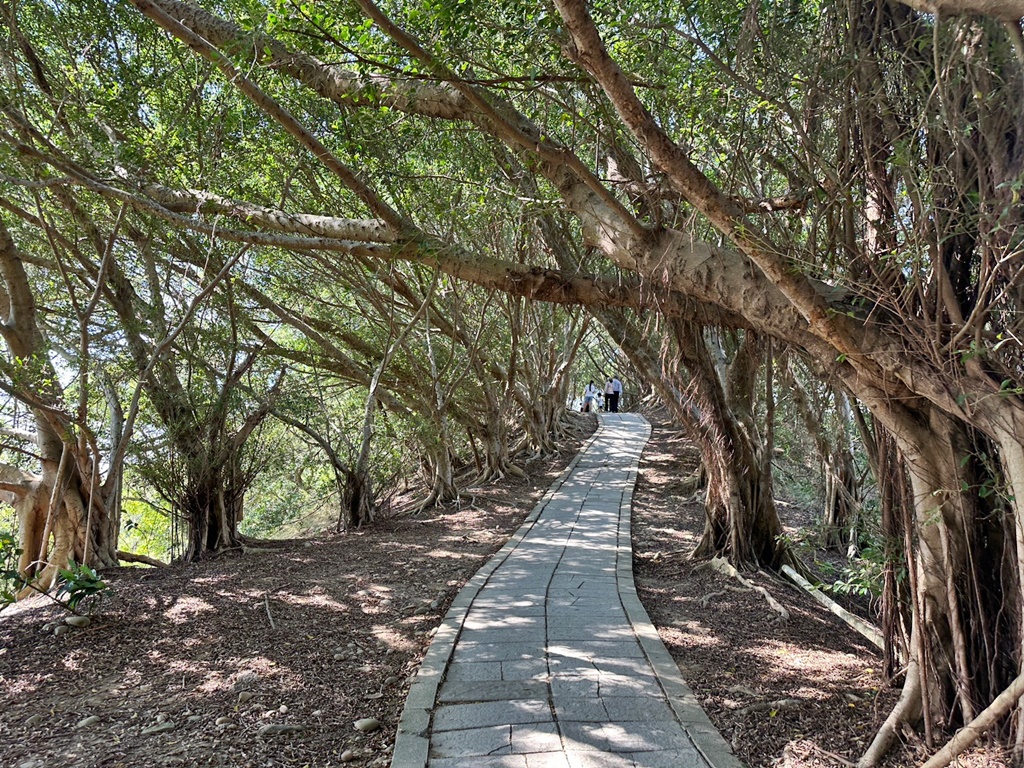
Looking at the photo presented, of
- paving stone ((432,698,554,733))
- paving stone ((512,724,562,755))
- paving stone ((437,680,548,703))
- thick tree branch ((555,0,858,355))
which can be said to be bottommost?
paving stone ((512,724,562,755))

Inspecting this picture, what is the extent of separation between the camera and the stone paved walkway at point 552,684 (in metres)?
3.00

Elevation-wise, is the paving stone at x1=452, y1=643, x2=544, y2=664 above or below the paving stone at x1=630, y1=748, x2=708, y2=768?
above

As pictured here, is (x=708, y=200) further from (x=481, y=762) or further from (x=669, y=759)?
(x=481, y=762)

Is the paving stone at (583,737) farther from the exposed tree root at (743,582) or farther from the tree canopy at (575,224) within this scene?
the exposed tree root at (743,582)

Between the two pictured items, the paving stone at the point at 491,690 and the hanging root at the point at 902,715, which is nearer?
the hanging root at the point at 902,715

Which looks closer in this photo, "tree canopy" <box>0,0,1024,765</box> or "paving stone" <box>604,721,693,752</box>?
"tree canopy" <box>0,0,1024,765</box>

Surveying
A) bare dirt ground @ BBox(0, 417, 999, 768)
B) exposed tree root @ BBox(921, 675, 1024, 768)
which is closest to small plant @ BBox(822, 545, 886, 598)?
bare dirt ground @ BBox(0, 417, 999, 768)

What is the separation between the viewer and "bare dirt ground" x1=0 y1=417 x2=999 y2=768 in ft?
10.4

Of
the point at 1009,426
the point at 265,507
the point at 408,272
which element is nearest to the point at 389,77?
the point at 1009,426

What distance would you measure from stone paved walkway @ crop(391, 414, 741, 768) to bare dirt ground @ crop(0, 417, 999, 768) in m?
0.19

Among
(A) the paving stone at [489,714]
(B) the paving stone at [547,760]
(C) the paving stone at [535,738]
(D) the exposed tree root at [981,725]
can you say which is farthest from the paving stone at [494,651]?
(D) the exposed tree root at [981,725]

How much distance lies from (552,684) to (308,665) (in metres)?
1.57

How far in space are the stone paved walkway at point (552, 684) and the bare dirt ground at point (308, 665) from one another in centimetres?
19

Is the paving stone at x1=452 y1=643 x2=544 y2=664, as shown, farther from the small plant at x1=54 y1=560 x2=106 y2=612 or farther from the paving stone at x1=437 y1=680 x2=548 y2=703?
the small plant at x1=54 y1=560 x2=106 y2=612
